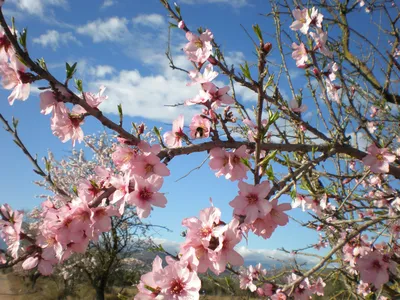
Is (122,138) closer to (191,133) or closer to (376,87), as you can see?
(191,133)

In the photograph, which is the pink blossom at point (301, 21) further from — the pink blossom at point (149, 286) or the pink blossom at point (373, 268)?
the pink blossom at point (149, 286)

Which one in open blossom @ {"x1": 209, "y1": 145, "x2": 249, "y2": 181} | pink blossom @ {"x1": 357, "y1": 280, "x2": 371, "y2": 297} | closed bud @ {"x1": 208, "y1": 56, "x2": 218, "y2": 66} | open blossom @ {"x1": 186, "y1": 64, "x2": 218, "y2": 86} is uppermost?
closed bud @ {"x1": 208, "y1": 56, "x2": 218, "y2": 66}

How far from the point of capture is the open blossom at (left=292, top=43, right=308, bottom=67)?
272cm

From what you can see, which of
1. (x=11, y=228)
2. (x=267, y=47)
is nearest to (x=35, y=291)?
(x=11, y=228)

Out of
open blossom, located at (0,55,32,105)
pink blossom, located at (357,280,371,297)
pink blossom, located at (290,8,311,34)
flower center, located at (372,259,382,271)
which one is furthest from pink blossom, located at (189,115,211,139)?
pink blossom, located at (357,280,371,297)

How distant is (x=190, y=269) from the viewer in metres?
1.21

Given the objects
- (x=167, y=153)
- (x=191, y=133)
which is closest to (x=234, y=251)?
(x=167, y=153)

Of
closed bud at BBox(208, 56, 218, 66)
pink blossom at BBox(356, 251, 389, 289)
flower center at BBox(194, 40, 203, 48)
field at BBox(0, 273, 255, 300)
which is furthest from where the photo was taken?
field at BBox(0, 273, 255, 300)

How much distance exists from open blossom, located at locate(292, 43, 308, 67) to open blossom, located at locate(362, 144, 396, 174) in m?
0.98

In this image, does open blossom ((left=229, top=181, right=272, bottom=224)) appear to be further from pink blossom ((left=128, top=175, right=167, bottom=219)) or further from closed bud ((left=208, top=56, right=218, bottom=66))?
closed bud ((left=208, top=56, right=218, bottom=66))

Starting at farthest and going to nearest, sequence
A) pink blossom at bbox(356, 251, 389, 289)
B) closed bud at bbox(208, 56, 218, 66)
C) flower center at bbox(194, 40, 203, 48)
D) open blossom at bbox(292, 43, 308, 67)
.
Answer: open blossom at bbox(292, 43, 308, 67)
pink blossom at bbox(356, 251, 389, 289)
flower center at bbox(194, 40, 203, 48)
closed bud at bbox(208, 56, 218, 66)

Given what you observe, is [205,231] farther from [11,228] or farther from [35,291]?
[35,291]

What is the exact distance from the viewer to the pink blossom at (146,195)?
135 cm

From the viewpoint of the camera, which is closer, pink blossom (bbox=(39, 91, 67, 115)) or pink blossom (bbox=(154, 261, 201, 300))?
pink blossom (bbox=(154, 261, 201, 300))
